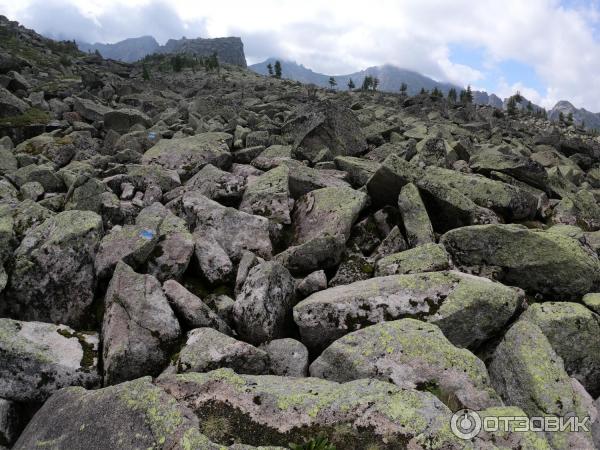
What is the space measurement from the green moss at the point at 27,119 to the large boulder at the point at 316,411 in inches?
1132

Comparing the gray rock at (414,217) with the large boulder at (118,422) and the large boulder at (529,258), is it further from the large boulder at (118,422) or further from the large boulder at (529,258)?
the large boulder at (118,422)

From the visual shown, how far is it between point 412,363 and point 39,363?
835 cm

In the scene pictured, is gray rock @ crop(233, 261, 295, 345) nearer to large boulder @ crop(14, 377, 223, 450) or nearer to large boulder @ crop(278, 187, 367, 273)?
large boulder @ crop(278, 187, 367, 273)

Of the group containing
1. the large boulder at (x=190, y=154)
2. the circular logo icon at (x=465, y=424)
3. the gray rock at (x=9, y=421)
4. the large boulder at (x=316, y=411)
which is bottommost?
the gray rock at (x=9, y=421)

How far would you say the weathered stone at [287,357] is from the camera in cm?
949

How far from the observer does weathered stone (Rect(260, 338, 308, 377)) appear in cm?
949

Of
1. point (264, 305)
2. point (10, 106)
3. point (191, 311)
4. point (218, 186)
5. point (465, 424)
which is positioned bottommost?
point (465, 424)

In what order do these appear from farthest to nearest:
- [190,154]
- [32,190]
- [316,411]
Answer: [190,154] → [32,190] → [316,411]

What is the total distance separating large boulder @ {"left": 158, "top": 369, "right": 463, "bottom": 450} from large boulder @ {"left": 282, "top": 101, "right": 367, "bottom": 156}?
1684 centimetres

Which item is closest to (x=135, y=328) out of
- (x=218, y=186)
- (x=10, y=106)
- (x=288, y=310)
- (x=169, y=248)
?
(x=169, y=248)

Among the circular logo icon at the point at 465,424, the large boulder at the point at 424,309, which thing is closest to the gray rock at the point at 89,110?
the large boulder at the point at 424,309

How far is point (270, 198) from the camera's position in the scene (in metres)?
15.9

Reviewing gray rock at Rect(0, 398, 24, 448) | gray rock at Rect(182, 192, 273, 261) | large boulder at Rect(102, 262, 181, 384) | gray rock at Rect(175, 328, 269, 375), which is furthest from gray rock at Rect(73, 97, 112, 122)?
gray rock at Rect(175, 328, 269, 375)

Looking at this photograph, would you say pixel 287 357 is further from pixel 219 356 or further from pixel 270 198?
pixel 270 198
